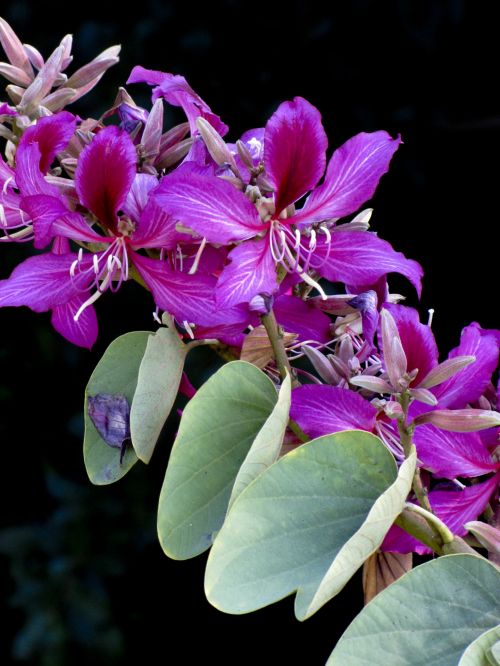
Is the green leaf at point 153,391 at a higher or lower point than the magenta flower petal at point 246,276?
A: lower

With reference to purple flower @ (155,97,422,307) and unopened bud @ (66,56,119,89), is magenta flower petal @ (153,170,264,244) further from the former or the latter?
unopened bud @ (66,56,119,89)

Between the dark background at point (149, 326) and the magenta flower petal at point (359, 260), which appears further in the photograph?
the dark background at point (149, 326)

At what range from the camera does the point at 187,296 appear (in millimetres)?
520

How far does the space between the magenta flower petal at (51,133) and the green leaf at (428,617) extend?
261mm

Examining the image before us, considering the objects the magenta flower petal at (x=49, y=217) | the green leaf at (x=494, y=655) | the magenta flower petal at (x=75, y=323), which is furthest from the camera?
the magenta flower petal at (x=75, y=323)

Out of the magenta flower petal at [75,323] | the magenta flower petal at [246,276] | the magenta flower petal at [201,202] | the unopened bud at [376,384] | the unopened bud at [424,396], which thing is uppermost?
the magenta flower petal at [201,202]

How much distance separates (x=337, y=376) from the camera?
21.4 inches

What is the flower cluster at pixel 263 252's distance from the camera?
0.49 m

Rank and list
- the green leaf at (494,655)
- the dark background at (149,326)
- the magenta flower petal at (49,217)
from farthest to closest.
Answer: the dark background at (149,326)
the magenta flower petal at (49,217)
the green leaf at (494,655)

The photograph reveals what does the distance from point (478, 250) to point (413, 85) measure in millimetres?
329

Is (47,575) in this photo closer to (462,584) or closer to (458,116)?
(458,116)

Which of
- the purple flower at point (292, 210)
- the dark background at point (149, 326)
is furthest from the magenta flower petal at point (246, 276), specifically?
the dark background at point (149, 326)

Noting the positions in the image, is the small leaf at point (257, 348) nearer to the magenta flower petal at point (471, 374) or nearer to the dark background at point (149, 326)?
the magenta flower petal at point (471, 374)

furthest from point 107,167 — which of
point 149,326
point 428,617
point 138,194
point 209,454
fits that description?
point 149,326
